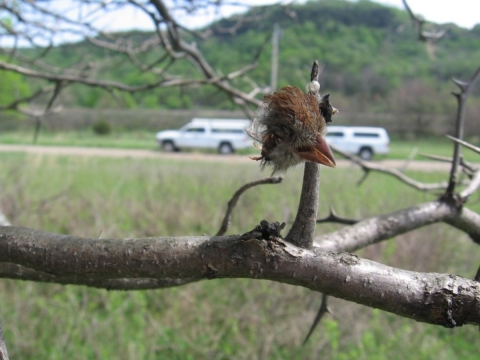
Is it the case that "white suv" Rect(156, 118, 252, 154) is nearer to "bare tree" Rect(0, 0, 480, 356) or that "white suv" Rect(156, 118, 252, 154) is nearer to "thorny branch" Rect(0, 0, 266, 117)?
"thorny branch" Rect(0, 0, 266, 117)

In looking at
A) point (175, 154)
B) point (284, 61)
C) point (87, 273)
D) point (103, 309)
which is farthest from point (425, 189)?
point (175, 154)

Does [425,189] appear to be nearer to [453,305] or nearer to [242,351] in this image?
[453,305]

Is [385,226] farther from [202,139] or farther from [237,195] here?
[202,139]

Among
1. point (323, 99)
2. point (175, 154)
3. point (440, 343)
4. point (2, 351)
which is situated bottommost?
point (175, 154)

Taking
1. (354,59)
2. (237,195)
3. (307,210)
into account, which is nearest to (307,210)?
(307,210)

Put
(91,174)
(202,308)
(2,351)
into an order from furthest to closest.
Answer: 1. (91,174)
2. (202,308)
3. (2,351)
